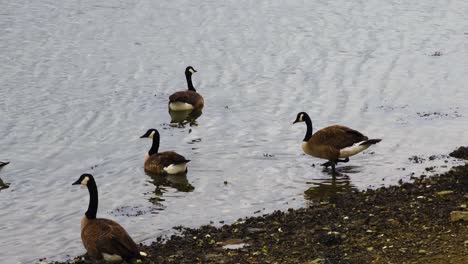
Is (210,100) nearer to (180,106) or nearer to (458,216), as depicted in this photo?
(180,106)

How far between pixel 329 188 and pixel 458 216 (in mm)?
4849

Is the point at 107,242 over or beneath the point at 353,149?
over

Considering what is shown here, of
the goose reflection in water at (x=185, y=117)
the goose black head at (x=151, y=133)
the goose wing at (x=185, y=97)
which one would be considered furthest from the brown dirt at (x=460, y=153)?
the goose wing at (x=185, y=97)

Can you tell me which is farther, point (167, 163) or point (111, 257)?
point (167, 163)

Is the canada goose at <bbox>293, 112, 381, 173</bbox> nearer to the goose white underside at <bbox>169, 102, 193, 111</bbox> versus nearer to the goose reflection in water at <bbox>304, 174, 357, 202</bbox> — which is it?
the goose reflection in water at <bbox>304, 174, 357, 202</bbox>

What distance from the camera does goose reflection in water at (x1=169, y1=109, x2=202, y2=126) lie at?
25344mm

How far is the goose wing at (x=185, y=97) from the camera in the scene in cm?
2578

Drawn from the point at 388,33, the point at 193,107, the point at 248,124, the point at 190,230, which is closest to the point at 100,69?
the point at 193,107

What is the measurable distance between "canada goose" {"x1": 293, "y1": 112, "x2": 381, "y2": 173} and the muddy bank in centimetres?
240

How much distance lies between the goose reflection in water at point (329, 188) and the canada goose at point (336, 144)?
53 cm

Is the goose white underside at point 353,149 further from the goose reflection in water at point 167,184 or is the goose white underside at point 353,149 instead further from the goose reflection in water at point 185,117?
the goose reflection in water at point 185,117

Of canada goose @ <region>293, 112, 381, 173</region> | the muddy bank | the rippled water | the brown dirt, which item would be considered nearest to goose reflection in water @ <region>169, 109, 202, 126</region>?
the rippled water

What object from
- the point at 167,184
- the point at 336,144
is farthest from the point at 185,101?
the point at 336,144

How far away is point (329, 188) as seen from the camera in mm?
18516
